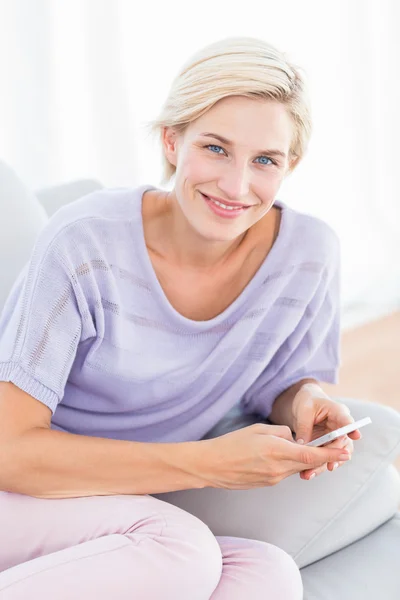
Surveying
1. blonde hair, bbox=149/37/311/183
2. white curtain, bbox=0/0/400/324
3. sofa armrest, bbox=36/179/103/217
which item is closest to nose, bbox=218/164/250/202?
blonde hair, bbox=149/37/311/183

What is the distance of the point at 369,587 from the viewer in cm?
141

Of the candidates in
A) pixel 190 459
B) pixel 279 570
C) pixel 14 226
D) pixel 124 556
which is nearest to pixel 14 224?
pixel 14 226

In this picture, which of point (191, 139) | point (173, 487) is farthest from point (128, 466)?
point (191, 139)

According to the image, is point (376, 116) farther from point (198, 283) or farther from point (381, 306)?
point (198, 283)

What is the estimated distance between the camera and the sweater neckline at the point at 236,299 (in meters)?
1.51

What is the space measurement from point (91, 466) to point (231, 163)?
0.54 metres

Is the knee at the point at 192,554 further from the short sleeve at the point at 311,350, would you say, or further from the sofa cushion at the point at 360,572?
the short sleeve at the point at 311,350

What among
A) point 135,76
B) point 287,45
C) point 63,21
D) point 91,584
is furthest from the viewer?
point 287,45

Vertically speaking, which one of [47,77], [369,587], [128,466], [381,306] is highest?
[47,77]

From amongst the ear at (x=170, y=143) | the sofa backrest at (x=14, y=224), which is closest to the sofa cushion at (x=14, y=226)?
the sofa backrest at (x=14, y=224)

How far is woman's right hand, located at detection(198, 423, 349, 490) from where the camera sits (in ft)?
4.51

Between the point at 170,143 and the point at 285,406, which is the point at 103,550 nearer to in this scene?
A: the point at 285,406

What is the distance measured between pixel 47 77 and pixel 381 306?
1629mm

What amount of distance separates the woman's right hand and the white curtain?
129 centimetres
